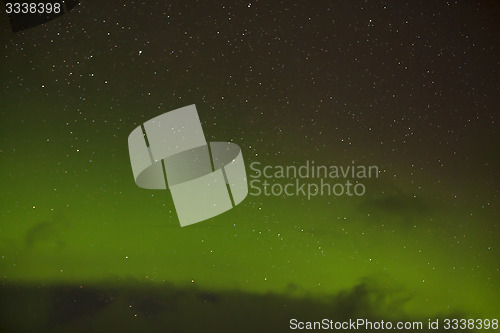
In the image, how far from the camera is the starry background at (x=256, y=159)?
2.24 m

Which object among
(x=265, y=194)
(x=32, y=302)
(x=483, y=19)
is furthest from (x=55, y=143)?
(x=483, y=19)

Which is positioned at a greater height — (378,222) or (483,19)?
(483,19)

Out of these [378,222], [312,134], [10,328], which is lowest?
[10,328]

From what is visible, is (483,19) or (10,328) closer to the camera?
(10,328)

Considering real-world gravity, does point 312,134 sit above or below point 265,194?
above

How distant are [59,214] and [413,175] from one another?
156cm

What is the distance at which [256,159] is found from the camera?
7.49 feet

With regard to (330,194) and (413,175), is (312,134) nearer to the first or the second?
(330,194)

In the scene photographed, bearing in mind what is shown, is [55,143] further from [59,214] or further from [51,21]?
[51,21]

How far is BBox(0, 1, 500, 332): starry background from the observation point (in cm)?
224

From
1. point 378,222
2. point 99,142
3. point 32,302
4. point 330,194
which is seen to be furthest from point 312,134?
point 32,302

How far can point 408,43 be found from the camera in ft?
7.68

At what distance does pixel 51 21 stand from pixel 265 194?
46.9 inches

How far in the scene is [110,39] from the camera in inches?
89.0
